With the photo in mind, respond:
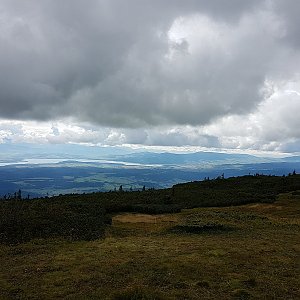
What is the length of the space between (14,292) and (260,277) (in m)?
14.2

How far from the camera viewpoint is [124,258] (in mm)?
25438

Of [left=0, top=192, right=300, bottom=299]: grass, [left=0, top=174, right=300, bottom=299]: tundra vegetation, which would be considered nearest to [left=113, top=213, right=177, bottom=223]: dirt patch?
[left=0, top=174, right=300, bottom=299]: tundra vegetation

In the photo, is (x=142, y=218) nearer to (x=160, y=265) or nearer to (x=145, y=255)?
(x=145, y=255)

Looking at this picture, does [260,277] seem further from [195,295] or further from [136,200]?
[136,200]

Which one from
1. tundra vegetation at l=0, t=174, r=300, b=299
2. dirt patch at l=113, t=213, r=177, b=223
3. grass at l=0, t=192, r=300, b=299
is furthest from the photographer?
dirt patch at l=113, t=213, r=177, b=223

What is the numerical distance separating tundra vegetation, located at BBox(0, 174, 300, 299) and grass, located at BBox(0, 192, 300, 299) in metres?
0.06

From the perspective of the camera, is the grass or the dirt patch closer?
the grass

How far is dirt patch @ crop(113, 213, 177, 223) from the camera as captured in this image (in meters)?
A: 46.9

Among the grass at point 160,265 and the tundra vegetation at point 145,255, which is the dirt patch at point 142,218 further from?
the grass at point 160,265

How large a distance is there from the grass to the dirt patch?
6.83 meters

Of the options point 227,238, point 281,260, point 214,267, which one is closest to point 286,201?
point 227,238

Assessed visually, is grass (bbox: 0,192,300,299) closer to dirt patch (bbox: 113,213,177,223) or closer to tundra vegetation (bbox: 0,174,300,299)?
tundra vegetation (bbox: 0,174,300,299)

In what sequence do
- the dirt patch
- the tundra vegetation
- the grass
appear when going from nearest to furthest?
the grass, the tundra vegetation, the dirt patch

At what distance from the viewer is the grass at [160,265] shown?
59.6ft
